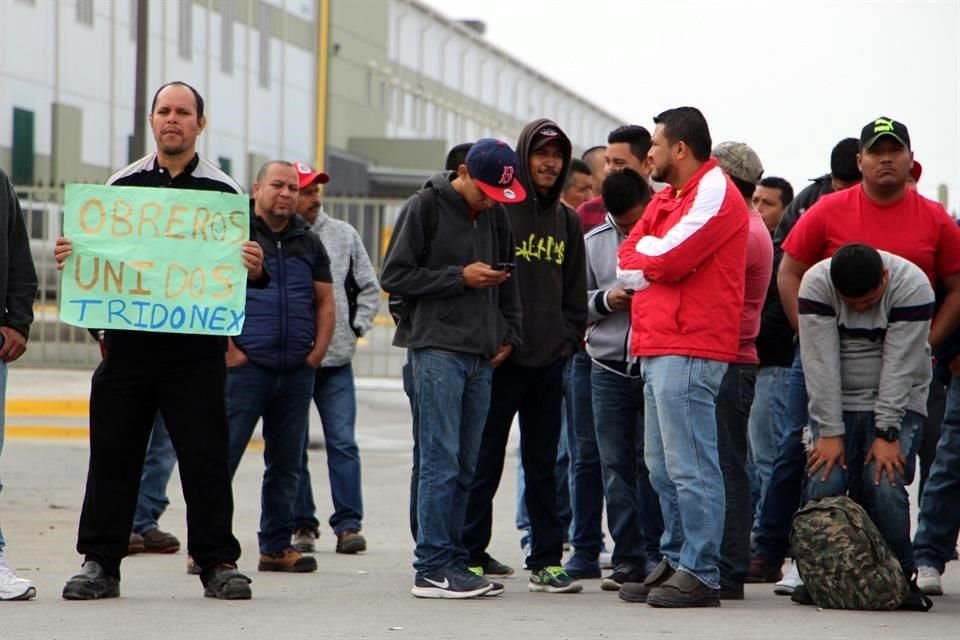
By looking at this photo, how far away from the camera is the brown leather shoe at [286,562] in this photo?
898 cm

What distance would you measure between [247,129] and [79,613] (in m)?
38.8

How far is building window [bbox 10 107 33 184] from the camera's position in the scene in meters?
33.6

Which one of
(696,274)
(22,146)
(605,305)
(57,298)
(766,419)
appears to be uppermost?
(22,146)

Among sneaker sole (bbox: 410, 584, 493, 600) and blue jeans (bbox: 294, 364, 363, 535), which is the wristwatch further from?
blue jeans (bbox: 294, 364, 363, 535)

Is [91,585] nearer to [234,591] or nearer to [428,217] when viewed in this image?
[234,591]

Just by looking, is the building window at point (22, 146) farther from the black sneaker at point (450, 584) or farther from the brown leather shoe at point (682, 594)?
the brown leather shoe at point (682, 594)

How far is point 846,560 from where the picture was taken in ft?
23.7

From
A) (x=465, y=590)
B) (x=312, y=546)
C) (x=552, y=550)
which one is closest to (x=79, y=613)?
(x=465, y=590)

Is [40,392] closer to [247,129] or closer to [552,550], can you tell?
[552,550]

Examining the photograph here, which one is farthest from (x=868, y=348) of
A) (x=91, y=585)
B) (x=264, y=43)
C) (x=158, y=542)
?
(x=264, y=43)

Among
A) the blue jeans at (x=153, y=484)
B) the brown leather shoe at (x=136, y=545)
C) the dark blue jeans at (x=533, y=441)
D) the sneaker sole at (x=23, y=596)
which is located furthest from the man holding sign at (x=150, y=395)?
the blue jeans at (x=153, y=484)

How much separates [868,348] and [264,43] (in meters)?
39.4

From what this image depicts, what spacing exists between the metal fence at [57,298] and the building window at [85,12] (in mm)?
14342

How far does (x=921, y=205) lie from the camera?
7.70m
